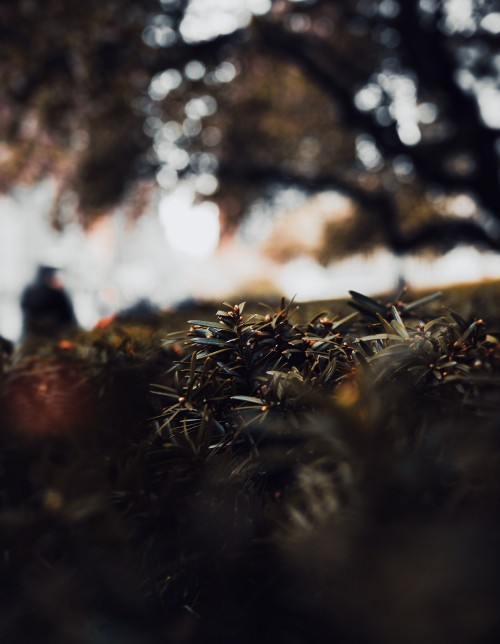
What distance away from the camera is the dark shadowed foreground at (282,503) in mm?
745

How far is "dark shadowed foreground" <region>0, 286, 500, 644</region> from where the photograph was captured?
0.75 meters

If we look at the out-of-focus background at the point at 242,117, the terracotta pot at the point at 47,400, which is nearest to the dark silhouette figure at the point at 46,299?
the out-of-focus background at the point at 242,117

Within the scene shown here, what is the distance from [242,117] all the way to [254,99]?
0.59 metres

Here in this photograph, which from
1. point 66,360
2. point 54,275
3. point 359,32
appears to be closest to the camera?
point 66,360

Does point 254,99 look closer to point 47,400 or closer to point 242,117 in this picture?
point 242,117

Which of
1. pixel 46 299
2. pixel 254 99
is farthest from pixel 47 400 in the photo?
pixel 254 99

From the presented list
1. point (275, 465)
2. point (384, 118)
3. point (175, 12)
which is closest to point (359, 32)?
point (384, 118)

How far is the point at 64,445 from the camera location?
193cm

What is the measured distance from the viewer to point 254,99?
13.2 metres

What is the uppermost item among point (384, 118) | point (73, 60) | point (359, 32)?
point (73, 60)

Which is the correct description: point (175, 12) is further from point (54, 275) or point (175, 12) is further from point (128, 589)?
point (128, 589)

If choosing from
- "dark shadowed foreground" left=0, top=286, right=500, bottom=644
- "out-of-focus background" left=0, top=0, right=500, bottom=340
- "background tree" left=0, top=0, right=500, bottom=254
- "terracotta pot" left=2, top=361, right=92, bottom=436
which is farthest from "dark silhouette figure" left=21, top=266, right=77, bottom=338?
"dark shadowed foreground" left=0, top=286, right=500, bottom=644

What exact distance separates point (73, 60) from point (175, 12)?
1.99 meters

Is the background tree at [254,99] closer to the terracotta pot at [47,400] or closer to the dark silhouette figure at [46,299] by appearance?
the dark silhouette figure at [46,299]
